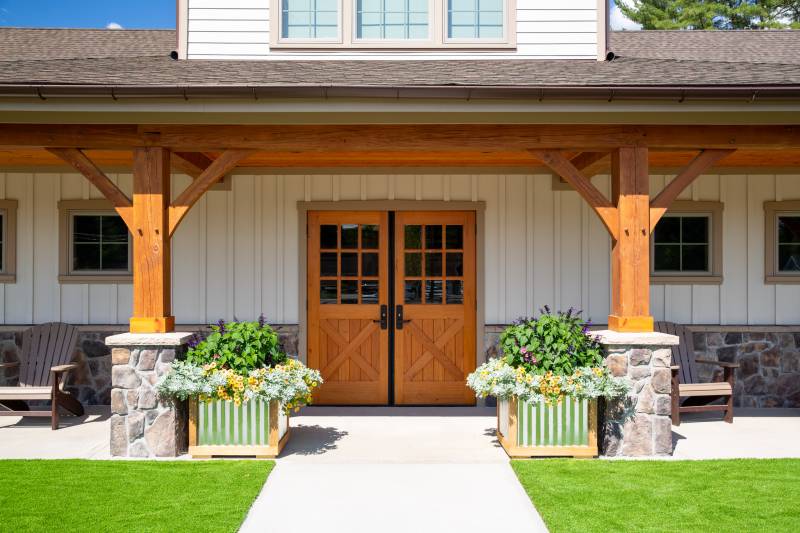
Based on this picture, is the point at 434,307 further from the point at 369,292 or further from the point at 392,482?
the point at 392,482

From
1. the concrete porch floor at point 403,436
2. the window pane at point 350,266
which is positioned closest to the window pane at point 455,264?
the window pane at point 350,266

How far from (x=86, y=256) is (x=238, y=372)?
10.3 ft

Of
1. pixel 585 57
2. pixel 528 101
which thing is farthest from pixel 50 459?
pixel 585 57

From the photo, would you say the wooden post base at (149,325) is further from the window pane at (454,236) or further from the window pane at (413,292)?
the window pane at (454,236)

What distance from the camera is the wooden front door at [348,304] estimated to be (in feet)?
23.6

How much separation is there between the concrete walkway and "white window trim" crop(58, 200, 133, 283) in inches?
100.0

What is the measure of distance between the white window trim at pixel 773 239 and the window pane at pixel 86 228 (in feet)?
23.4

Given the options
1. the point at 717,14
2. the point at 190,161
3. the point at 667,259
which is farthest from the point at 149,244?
the point at 717,14

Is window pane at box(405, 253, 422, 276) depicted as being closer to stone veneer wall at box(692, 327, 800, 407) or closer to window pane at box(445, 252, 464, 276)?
window pane at box(445, 252, 464, 276)

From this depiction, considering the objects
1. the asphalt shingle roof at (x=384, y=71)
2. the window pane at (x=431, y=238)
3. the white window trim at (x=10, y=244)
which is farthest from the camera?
the window pane at (x=431, y=238)

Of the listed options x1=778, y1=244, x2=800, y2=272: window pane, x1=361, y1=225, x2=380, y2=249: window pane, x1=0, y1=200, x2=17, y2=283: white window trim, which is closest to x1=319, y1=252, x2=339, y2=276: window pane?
x1=361, y1=225, x2=380, y2=249: window pane

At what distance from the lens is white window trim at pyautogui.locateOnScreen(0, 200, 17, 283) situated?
7160 millimetres

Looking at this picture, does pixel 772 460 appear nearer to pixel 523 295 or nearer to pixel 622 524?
pixel 622 524

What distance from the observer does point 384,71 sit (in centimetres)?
564
